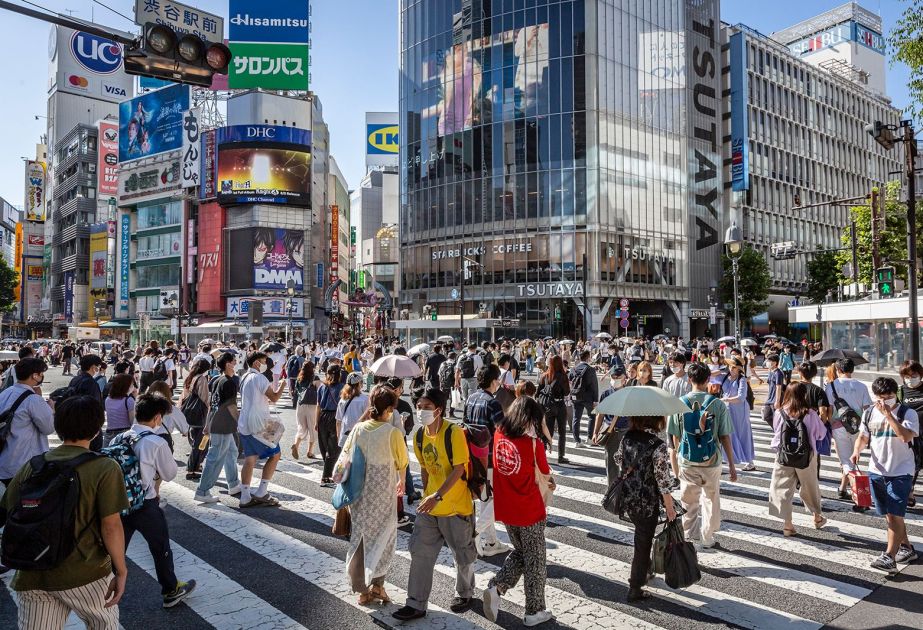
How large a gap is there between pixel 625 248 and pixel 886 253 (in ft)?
73.5

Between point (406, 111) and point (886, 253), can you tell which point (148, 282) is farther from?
point (886, 253)

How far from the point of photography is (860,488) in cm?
733

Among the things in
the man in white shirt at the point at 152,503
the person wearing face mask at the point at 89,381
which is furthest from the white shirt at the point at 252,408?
the man in white shirt at the point at 152,503

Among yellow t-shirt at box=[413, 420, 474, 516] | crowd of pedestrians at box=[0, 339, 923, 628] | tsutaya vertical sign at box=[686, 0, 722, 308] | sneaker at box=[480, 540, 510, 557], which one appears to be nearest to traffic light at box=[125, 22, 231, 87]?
crowd of pedestrians at box=[0, 339, 923, 628]

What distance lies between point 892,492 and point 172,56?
24.9ft

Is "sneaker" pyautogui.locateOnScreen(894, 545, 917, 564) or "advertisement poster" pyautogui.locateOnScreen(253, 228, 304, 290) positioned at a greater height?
"advertisement poster" pyautogui.locateOnScreen(253, 228, 304, 290)

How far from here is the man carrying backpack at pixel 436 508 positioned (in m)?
4.75

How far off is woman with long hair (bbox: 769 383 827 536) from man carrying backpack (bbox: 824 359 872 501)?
6.38 feet

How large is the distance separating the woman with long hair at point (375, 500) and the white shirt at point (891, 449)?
4356mm

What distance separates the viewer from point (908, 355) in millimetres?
16969

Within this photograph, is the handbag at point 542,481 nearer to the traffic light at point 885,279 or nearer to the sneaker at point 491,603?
the sneaker at point 491,603

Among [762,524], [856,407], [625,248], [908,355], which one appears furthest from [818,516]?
[625,248]

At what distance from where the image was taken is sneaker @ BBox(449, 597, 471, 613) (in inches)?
195

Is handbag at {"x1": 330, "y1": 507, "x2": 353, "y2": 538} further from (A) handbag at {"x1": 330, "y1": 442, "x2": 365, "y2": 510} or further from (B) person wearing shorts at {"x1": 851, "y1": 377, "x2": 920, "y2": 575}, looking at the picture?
(B) person wearing shorts at {"x1": 851, "y1": 377, "x2": 920, "y2": 575}
